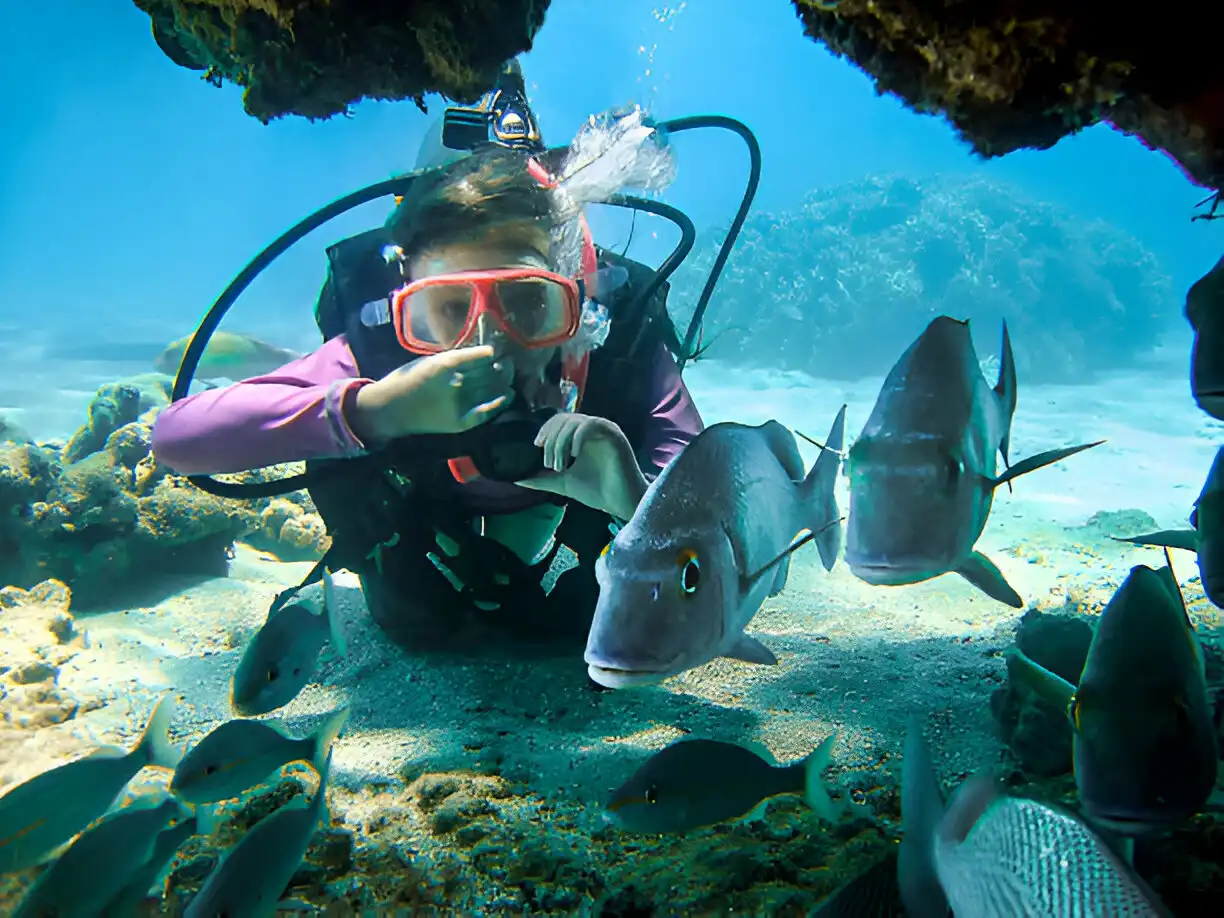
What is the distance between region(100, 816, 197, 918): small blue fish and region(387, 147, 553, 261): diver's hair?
224cm

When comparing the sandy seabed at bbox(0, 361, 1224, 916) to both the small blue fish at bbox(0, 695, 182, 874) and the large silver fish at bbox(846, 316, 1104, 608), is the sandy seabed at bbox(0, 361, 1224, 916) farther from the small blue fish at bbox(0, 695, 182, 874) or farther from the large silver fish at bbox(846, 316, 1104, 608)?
the large silver fish at bbox(846, 316, 1104, 608)

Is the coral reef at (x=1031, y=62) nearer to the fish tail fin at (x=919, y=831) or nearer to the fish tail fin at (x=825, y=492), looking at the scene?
the fish tail fin at (x=825, y=492)

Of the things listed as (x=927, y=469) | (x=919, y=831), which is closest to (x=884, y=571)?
(x=927, y=469)

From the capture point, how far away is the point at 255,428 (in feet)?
8.83

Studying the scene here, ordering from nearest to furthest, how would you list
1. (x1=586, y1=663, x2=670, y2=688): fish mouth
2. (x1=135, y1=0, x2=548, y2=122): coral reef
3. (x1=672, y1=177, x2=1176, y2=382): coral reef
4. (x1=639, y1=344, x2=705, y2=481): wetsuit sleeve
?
(x1=586, y1=663, x2=670, y2=688): fish mouth < (x1=135, y1=0, x2=548, y2=122): coral reef < (x1=639, y1=344, x2=705, y2=481): wetsuit sleeve < (x1=672, y1=177, x2=1176, y2=382): coral reef

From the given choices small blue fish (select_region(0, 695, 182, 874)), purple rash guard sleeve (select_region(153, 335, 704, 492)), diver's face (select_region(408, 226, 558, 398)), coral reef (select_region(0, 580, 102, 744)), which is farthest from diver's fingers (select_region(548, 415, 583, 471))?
coral reef (select_region(0, 580, 102, 744))

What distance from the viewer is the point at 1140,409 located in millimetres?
15617

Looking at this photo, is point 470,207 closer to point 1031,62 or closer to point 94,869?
point 1031,62

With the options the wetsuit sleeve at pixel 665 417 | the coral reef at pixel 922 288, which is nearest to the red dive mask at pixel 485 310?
the wetsuit sleeve at pixel 665 417

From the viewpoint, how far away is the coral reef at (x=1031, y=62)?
1.62 meters

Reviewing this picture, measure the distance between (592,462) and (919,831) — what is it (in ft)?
4.39

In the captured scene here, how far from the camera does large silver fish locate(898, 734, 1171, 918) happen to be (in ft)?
3.08

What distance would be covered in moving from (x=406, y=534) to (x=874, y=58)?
303 centimetres

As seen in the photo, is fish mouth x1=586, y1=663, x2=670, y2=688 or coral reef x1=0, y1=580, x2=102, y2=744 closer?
fish mouth x1=586, y1=663, x2=670, y2=688
